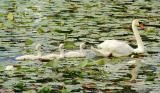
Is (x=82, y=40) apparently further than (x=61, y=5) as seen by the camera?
No

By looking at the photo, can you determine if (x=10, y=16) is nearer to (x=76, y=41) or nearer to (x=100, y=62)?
(x=76, y=41)

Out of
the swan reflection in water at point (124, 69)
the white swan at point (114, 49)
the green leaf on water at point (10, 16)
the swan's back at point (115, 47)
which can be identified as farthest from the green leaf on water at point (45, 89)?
the green leaf on water at point (10, 16)

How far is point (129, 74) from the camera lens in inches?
425

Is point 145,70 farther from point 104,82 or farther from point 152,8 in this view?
point 152,8

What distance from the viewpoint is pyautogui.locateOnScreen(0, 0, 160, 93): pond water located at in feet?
32.2

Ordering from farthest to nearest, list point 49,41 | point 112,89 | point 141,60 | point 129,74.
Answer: point 49,41 → point 141,60 → point 129,74 → point 112,89

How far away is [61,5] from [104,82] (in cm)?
1043

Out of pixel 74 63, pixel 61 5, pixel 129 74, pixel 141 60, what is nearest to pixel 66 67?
pixel 74 63

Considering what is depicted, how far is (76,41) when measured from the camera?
13.7 meters

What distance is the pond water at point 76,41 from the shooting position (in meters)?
9.80

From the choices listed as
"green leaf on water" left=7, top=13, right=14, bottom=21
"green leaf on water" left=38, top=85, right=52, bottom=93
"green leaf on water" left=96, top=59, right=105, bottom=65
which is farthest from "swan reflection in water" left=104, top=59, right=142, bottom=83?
"green leaf on water" left=7, top=13, right=14, bottom=21

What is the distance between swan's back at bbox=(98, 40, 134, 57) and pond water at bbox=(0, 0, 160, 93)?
21 cm

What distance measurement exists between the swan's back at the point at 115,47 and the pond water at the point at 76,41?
0.68ft

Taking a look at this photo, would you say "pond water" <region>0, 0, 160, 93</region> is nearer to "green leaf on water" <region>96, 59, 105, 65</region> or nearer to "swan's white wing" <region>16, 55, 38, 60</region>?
"green leaf on water" <region>96, 59, 105, 65</region>
